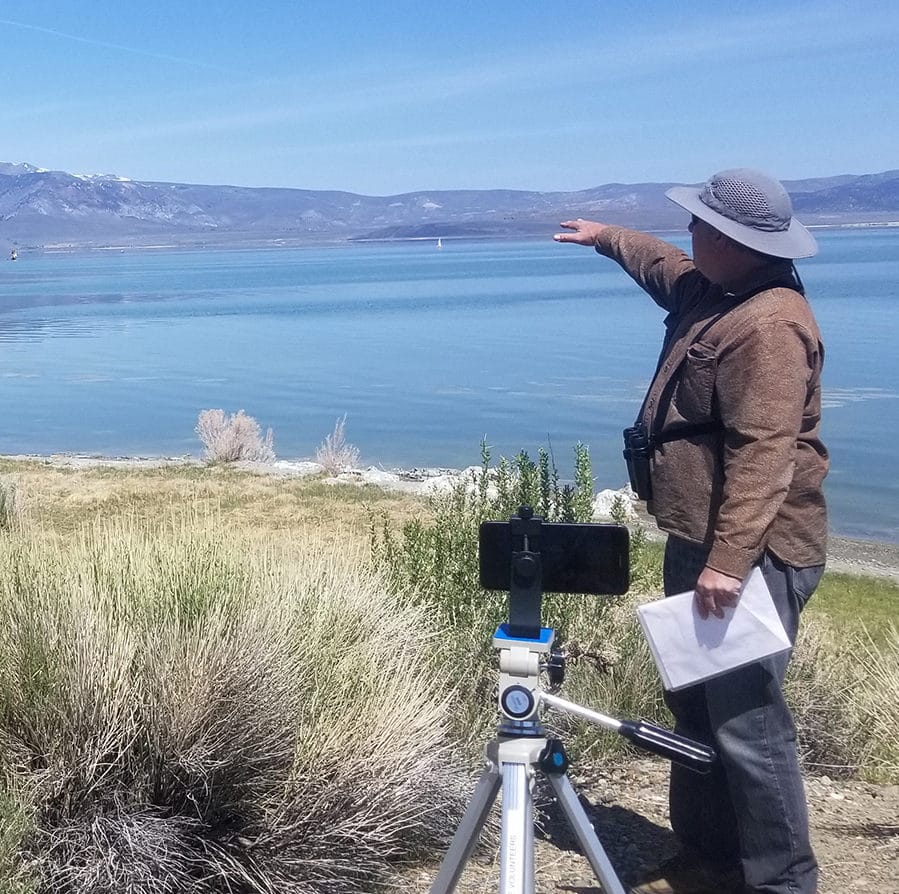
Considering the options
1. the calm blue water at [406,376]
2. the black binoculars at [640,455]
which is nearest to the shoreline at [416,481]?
the calm blue water at [406,376]

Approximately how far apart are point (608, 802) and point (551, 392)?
2627 cm

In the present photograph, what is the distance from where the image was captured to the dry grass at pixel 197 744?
345 centimetres

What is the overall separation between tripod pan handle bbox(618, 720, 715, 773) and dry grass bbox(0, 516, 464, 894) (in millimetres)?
1437

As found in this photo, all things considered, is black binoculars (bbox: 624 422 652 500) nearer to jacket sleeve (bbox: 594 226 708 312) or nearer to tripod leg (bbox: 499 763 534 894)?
jacket sleeve (bbox: 594 226 708 312)

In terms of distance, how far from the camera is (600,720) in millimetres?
2578

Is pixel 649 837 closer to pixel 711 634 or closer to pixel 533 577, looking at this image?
pixel 711 634

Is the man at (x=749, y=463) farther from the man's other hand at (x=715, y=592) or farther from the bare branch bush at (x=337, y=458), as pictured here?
the bare branch bush at (x=337, y=458)

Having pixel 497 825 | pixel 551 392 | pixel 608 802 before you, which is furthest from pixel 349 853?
pixel 551 392

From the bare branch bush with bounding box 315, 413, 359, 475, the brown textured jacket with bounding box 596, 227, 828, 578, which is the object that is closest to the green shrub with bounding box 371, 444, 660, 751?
the brown textured jacket with bounding box 596, 227, 828, 578

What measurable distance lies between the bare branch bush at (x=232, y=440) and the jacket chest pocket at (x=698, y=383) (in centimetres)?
1691

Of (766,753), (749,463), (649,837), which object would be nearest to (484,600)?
(649,837)

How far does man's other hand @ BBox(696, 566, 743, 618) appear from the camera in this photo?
126 inches

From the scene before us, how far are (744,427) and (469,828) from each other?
1.25 meters

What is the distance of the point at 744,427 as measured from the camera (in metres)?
3.22
